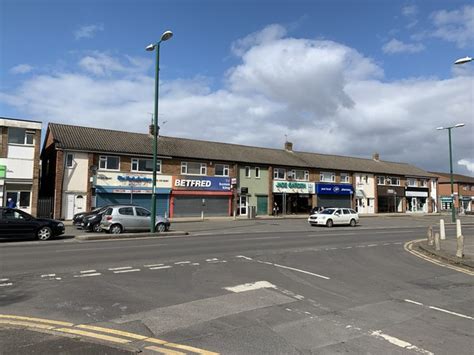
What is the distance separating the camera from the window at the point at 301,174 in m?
48.0

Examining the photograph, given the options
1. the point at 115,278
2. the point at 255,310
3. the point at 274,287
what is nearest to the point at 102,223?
the point at 115,278

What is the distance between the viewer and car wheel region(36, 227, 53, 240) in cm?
1805

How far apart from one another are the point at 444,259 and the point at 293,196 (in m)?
34.5

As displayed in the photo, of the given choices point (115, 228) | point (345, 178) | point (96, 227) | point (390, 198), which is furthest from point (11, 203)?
point (390, 198)

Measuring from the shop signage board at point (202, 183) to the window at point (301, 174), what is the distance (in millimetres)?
9628

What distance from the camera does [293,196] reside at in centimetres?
4781

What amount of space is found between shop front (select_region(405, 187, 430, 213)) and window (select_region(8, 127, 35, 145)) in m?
50.9

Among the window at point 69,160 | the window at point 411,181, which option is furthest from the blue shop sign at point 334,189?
the window at point 69,160

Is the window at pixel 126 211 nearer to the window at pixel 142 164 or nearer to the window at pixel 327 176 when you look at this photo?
the window at pixel 142 164

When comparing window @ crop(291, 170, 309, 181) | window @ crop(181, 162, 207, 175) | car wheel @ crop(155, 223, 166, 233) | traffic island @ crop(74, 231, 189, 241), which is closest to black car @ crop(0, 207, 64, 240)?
traffic island @ crop(74, 231, 189, 241)

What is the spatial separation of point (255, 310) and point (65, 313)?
3.02 meters

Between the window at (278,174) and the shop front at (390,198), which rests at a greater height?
the window at (278,174)

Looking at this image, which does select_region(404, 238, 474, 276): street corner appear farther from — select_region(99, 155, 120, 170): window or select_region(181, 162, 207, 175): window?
select_region(181, 162, 207, 175): window

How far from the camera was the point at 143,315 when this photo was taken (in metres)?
6.28
